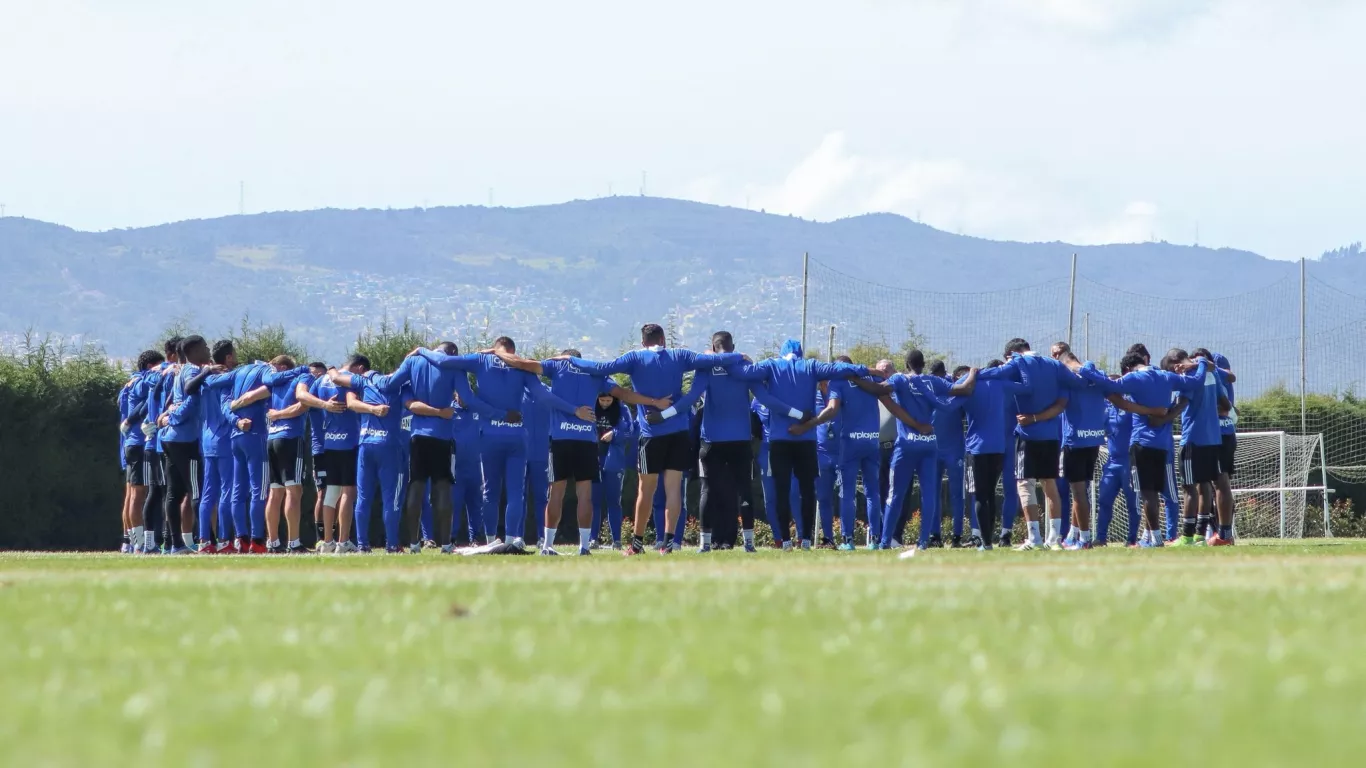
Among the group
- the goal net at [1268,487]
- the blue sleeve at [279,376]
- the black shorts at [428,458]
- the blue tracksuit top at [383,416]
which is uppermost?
the blue sleeve at [279,376]

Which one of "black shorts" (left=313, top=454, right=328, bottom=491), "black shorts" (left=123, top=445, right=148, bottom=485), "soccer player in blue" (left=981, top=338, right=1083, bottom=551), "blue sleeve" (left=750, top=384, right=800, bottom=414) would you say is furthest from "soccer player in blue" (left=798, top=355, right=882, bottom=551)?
"black shorts" (left=123, top=445, right=148, bottom=485)

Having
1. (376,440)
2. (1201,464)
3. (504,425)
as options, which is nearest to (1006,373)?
(1201,464)

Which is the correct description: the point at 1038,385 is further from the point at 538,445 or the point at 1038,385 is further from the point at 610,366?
the point at 538,445

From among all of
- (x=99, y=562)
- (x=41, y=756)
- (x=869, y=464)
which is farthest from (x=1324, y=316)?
(x=41, y=756)

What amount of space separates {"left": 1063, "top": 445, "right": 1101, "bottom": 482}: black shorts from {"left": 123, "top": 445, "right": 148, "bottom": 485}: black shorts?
11.1m

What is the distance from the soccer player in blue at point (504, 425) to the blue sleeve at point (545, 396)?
0.06 feet

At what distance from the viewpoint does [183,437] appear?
21.7m

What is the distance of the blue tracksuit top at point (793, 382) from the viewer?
1970 centimetres

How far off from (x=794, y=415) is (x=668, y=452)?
1.74 m

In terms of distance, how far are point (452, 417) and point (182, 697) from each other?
1374 cm

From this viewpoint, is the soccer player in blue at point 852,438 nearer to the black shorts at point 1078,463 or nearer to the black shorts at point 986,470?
the black shorts at point 986,470

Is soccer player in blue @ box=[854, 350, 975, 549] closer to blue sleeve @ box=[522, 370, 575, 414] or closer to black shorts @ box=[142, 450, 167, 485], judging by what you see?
blue sleeve @ box=[522, 370, 575, 414]

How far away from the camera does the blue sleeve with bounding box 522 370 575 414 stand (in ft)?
58.6

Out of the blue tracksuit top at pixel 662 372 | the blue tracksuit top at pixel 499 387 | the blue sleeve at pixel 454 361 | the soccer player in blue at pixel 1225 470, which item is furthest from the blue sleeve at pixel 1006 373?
the blue sleeve at pixel 454 361
